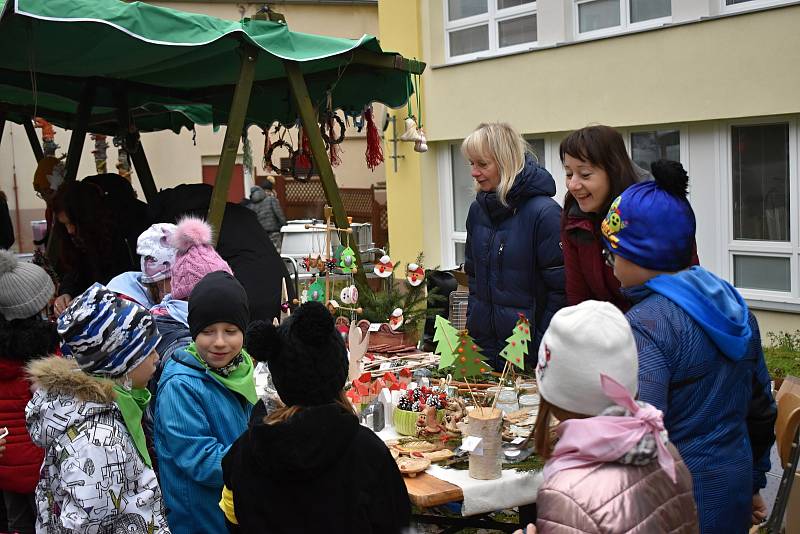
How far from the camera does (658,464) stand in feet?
5.38

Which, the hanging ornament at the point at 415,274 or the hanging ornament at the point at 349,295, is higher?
the hanging ornament at the point at 415,274

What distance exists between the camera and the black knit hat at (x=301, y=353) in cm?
194

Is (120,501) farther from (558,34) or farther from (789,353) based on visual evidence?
(558,34)

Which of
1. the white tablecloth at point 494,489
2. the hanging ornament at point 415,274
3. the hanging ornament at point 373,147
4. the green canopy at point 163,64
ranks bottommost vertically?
the white tablecloth at point 494,489

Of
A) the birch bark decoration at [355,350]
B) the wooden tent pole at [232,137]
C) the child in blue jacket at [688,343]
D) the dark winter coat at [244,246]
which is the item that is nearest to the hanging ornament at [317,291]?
the dark winter coat at [244,246]

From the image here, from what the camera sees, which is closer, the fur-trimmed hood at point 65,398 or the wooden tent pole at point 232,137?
the fur-trimmed hood at point 65,398

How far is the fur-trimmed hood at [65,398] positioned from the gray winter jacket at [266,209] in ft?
36.2

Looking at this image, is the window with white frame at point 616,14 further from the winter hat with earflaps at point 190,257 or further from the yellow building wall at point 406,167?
the winter hat with earflaps at point 190,257

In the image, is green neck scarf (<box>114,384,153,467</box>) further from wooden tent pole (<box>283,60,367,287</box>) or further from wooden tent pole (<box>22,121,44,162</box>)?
wooden tent pole (<box>22,121,44,162</box>)

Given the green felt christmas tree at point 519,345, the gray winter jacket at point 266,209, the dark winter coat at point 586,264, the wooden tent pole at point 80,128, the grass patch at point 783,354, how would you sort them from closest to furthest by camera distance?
the dark winter coat at point 586,264
the green felt christmas tree at point 519,345
the wooden tent pole at point 80,128
the grass patch at point 783,354
the gray winter jacket at point 266,209

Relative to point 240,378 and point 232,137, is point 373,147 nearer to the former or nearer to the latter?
point 232,137

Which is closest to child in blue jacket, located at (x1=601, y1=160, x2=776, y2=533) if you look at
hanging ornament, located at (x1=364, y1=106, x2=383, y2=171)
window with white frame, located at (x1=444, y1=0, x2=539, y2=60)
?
hanging ornament, located at (x1=364, y1=106, x2=383, y2=171)

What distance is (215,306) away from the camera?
8.91ft

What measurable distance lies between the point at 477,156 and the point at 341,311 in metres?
1.16
